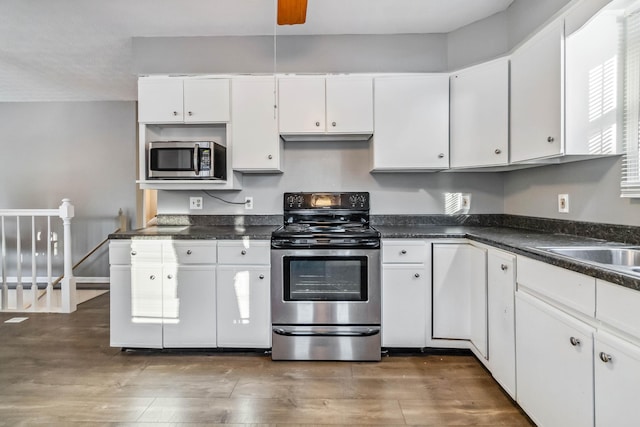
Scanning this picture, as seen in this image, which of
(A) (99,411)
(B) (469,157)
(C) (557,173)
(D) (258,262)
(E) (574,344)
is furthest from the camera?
(B) (469,157)

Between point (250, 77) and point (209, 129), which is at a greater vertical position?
point (250, 77)

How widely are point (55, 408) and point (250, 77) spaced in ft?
8.16

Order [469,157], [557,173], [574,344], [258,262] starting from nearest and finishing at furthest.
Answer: [574,344] < [557,173] < [258,262] < [469,157]

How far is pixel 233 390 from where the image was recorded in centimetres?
206

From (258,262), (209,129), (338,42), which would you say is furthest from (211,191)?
(338,42)

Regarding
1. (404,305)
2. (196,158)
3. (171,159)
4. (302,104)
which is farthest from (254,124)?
(404,305)

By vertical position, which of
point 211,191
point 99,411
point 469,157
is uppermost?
point 469,157

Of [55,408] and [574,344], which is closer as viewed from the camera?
[574,344]

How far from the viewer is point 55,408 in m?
1.90

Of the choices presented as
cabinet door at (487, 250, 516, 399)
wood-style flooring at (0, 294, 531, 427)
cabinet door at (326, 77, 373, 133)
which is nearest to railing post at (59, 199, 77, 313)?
wood-style flooring at (0, 294, 531, 427)

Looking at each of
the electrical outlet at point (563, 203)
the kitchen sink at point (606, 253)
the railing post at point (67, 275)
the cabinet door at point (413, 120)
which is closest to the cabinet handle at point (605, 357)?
the kitchen sink at point (606, 253)

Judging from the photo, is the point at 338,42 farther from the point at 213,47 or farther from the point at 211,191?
the point at 211,191

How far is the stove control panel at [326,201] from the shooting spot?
3004 mm

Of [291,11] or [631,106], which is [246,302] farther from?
[631,106]
